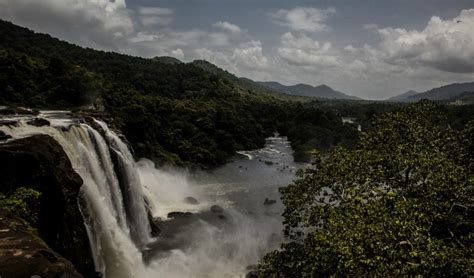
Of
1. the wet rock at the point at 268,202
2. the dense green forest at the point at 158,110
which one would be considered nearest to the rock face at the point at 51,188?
the dense green forest at the point at 158,110

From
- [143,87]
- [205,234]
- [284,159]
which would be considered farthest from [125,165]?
[143,87]

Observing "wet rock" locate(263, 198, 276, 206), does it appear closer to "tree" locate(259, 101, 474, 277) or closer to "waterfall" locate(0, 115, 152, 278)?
"waterfall" locate(0, 115, 152, 278)

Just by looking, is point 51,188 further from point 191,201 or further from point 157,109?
point 157,109

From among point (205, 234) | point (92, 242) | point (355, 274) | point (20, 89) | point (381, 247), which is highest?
point (20, 89)

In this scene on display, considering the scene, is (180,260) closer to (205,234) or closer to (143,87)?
(205,234)

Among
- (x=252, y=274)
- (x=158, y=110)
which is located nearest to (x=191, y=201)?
(x=252, y=274)

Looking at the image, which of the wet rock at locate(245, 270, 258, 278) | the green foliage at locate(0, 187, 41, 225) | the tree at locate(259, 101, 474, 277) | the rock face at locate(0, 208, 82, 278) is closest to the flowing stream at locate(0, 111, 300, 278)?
the wet rock at locate(245, 270, 258, 278)
